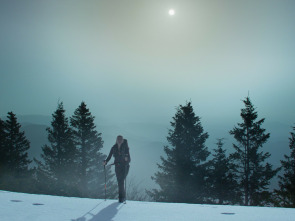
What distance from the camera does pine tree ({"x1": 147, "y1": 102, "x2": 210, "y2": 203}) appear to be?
34312 mm

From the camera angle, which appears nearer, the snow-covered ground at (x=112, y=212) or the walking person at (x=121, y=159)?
the snow-covered ground at (x=112, y=212)

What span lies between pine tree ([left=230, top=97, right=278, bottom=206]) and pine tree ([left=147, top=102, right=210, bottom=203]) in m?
4.79

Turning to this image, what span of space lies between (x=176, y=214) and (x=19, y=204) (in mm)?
4730

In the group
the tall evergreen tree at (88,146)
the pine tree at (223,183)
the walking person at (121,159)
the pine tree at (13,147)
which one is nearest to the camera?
the walking person at (121,159)

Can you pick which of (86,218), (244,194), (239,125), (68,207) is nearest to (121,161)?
(68,207)

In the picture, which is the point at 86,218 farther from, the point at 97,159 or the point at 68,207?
the point at 97,159

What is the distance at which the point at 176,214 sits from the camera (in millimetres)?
8281

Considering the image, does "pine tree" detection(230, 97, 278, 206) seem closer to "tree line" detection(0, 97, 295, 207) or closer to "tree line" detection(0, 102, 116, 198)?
"tree line" detection(0, 97, 295, 207)

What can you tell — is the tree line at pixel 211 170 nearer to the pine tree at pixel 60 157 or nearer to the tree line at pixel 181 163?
the tree line at pixel 181 163

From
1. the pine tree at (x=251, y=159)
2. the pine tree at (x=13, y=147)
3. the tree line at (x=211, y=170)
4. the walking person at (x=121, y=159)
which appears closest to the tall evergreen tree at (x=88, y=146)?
the pine tree at (x=13, y=147)

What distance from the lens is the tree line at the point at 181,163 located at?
35.2 metres

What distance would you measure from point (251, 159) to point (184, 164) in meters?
9.15

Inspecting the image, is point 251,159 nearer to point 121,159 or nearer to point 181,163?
point 181,163

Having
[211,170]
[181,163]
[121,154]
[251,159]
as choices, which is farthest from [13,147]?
[121,154]
